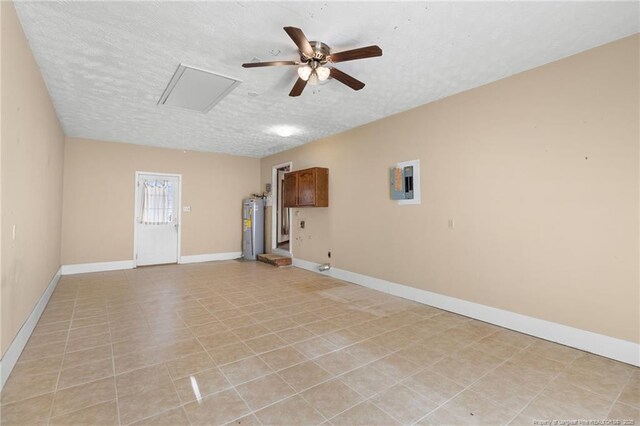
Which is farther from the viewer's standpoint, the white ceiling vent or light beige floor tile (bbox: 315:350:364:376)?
the white ceiling vent

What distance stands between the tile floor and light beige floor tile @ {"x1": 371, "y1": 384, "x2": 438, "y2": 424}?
0.01 metres

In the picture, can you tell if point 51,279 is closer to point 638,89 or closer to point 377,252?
point 377,252

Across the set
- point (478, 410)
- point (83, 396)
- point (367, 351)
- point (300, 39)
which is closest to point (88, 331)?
point (83, 396)

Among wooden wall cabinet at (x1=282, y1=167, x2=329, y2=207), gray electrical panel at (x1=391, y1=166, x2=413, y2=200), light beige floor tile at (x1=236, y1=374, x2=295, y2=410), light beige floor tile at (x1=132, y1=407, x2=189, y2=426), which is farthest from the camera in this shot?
wooden wall cabinet at (x1=282, y1=167, x2=329, y2=207)

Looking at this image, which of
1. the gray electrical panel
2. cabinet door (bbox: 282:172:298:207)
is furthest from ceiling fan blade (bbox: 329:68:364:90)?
cabinet door (bbox: 282:172:298:207)

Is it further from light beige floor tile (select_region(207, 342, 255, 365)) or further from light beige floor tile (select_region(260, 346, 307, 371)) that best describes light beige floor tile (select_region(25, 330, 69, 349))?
light beige floor tile (select_region(260, 346, 307, 371))

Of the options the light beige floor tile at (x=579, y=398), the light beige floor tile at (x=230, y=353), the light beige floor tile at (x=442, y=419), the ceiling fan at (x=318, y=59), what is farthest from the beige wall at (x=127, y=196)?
the light beige floor tile at (x=579, y=398)

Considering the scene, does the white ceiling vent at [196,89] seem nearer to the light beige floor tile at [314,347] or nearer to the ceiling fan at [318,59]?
the ceiling fan at [318,59]

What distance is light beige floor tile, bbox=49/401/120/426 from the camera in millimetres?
1727

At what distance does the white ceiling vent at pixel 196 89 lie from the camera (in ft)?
10.5

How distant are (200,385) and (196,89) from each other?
3.19 m

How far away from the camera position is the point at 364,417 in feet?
5.92

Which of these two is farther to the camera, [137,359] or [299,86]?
[299,86]

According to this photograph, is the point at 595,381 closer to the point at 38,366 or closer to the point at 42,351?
the point at 38,366
